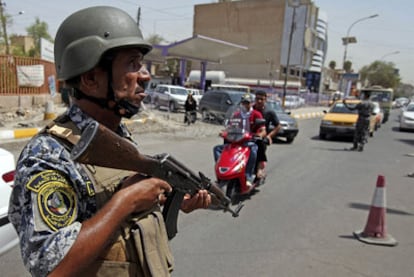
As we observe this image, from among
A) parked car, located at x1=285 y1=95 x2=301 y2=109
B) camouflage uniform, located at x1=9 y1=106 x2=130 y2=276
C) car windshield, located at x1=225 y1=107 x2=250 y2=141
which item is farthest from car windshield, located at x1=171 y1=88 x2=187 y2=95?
camouflage uniform, located at x1=9 y1=106 x2=130 y2=276

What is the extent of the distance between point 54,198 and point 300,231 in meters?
3.84

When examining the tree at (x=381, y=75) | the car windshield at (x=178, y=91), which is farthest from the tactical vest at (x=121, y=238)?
the tree at (x=381, y=75)

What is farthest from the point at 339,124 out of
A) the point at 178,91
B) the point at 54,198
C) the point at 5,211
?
the point at 54,198

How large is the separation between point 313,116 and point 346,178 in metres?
20.1

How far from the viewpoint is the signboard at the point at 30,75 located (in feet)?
47.0

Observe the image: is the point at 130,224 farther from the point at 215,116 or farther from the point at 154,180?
the point at 215,116

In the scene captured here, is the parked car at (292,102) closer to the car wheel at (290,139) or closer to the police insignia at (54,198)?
the car wheel at (290,139)

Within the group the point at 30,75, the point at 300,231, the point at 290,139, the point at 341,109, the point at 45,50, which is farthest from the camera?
the point at 45,50

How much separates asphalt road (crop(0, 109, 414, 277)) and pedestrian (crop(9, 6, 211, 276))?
2.19 meters

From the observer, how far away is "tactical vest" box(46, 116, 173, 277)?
3.74 ft

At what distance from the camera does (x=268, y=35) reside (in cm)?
5484

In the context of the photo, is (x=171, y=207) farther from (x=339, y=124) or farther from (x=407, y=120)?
(x=407, y=120)

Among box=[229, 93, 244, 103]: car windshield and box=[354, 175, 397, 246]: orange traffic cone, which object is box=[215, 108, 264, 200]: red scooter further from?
box=[229, 93, 244, 103]: car windshield

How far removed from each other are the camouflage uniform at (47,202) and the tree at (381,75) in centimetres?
9486
